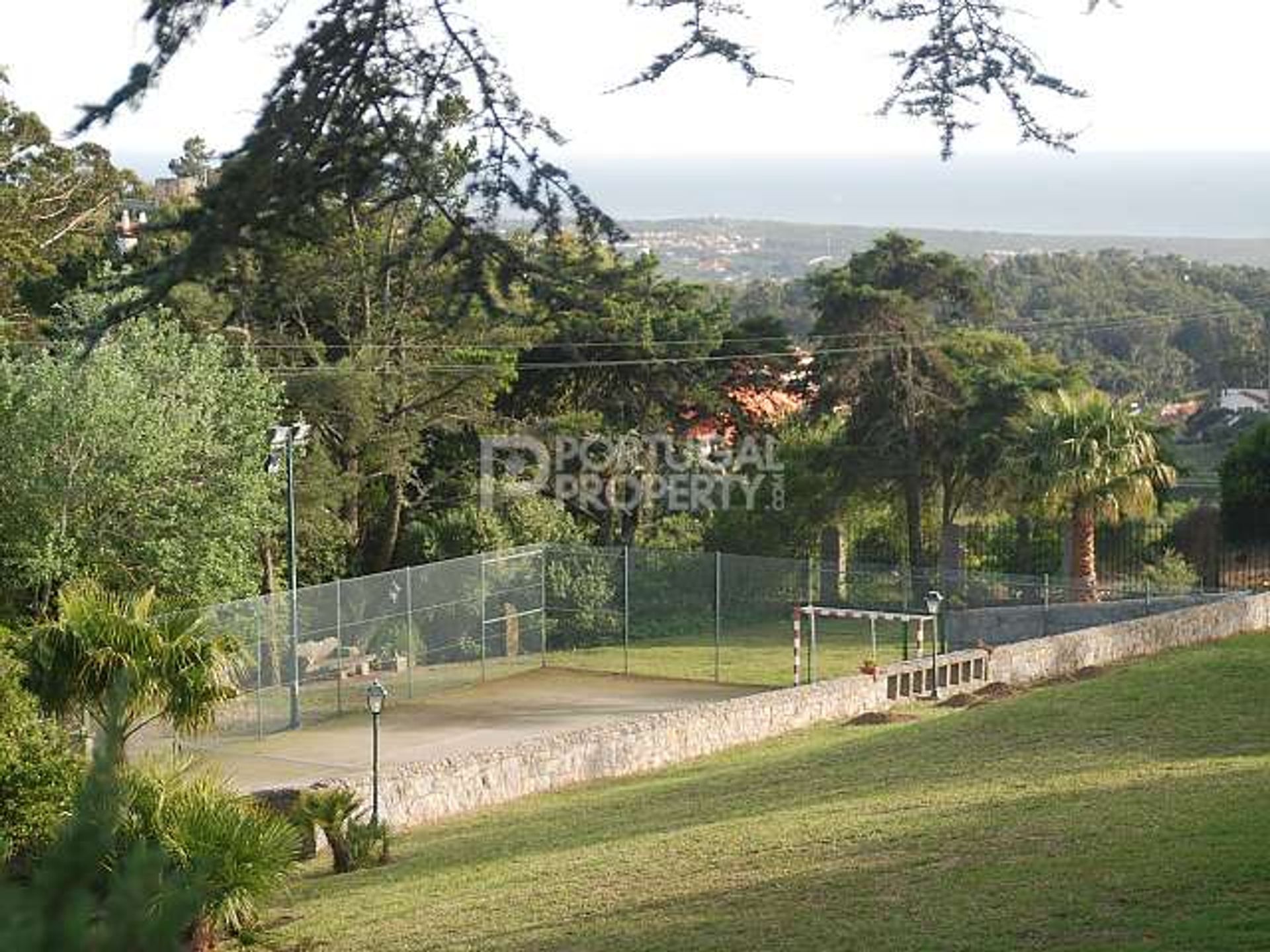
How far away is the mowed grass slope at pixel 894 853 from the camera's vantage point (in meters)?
9.66

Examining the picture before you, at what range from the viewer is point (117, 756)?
10.4 ft

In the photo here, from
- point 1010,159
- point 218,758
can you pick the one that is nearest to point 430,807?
point 218,758

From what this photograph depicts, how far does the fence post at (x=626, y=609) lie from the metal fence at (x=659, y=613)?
0.03 m

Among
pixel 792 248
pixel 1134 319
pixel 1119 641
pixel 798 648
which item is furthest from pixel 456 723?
pixel 792 248

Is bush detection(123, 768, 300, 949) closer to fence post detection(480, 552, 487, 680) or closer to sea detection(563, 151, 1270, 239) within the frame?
sea detection(563, 151, 1270, 239)

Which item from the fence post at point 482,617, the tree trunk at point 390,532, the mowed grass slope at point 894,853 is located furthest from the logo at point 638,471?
the mowed grass slope at point 894,853

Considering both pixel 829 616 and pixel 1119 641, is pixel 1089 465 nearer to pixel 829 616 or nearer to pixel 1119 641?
pixel 829 616

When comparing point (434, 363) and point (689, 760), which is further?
point (434, 363)

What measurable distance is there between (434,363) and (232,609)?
12028 mm

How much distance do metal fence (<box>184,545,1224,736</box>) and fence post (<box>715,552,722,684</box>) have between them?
0.03 m

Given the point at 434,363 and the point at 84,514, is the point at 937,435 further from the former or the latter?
the point at 84,514

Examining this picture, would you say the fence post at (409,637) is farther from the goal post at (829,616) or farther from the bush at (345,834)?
the bush at (345,834)

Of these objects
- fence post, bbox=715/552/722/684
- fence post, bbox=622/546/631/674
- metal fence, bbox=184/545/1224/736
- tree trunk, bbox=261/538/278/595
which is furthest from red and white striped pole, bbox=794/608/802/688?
tree trunk, bbox=261/538/278/595

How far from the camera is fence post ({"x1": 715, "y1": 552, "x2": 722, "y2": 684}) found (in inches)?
1139
